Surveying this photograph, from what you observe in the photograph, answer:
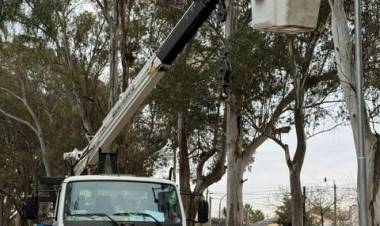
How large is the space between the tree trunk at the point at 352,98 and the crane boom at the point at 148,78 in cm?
369

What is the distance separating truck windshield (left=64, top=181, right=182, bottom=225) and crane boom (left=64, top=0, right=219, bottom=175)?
446cm

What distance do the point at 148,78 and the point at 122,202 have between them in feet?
17.6

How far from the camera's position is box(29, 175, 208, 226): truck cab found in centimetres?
998

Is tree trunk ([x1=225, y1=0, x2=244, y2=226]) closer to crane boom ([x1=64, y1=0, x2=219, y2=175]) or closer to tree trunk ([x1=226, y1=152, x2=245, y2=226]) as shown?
tree trunk ([x1=226, y1=152, x2=245, y2=226])

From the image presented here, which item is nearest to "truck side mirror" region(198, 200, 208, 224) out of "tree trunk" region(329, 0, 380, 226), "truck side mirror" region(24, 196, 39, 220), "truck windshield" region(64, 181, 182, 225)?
"truck windshield" region(64, 181, 182, 225)

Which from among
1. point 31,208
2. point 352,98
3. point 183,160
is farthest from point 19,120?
point 31,208

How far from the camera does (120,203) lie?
1026 centimetres

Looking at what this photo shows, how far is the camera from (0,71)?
34469 mm

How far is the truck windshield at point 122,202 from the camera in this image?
1003 cm

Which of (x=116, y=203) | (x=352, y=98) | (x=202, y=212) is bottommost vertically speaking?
(x=202, y=212)

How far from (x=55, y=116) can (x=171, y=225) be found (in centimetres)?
2750

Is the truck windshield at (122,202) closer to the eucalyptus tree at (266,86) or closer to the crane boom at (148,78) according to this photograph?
the crane boom at (148,78)

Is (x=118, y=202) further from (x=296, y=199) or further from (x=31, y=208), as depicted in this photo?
(x=296, y=199)

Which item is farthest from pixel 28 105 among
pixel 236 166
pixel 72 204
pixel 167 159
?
pixel 72 204
